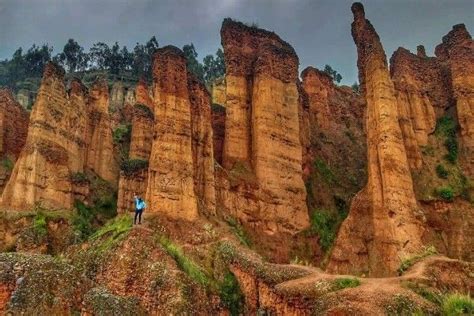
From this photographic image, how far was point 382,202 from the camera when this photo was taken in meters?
29.7

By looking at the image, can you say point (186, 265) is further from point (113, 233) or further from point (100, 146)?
point (100, 146)

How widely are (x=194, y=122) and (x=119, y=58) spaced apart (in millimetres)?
56521

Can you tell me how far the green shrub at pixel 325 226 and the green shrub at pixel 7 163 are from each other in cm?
1871

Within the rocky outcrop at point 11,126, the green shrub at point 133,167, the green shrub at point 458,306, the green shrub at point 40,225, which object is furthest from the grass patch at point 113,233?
Answer: the rocky outcrop at point 11,126

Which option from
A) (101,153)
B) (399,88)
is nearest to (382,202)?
(399,88)

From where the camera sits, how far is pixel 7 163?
33.2m

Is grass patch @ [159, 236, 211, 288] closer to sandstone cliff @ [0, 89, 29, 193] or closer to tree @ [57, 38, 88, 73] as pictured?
sandstone cliff @ [0, 89, 29, 193]

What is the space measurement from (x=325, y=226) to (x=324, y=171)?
20.1 feet

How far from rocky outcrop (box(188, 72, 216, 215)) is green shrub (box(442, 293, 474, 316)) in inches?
531

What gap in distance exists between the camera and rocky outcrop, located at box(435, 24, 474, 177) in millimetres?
34125

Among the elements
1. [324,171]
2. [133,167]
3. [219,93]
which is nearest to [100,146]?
[133,167]

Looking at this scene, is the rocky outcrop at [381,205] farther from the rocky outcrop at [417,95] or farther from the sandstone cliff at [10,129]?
the sandstone cliff at [10,129]

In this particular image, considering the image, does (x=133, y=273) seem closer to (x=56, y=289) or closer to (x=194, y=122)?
(x=56, y=289)

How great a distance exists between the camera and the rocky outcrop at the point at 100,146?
116 feet
